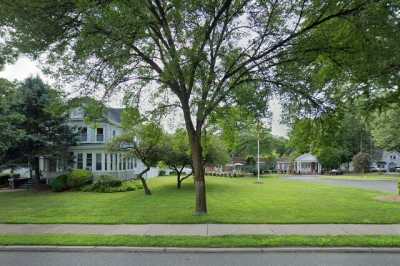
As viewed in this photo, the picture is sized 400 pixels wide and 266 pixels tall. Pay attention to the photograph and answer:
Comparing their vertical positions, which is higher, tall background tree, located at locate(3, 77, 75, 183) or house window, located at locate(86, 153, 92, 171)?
tall background tree, located at locate(3, 77, 75, 183)

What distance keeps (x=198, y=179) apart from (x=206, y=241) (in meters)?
4.18

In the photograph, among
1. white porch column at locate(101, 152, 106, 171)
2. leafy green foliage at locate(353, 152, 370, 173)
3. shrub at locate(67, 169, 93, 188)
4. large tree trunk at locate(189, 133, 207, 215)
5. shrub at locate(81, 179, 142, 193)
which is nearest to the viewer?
large tree trunk at locate(189, 133, 207, 215)

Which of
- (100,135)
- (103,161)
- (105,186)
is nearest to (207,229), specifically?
(105,186)

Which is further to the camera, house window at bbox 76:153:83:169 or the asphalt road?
house window at bbox 76:153:83:169

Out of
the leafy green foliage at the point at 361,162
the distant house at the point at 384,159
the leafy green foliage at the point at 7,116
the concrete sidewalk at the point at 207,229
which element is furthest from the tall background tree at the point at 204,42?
the distant house at the point at 384,159

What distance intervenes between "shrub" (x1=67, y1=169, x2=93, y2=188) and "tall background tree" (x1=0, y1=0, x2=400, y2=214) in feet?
45.7

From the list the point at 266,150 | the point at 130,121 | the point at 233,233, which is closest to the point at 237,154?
the point at 266,150

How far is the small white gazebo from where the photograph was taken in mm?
65019

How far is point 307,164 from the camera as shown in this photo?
219 feet

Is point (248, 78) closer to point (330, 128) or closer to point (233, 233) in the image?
point (330, 128)

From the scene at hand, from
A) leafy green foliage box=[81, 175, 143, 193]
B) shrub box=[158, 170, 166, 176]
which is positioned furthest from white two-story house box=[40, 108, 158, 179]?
shrub box=[158, 170, 166, 176]

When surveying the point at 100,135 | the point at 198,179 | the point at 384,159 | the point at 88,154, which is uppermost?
the point at 100,135

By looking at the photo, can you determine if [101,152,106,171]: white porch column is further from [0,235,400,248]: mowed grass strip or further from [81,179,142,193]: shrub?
[0,235,400,248]: mowed grass strip

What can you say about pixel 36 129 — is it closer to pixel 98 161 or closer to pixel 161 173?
pixel 98 161
